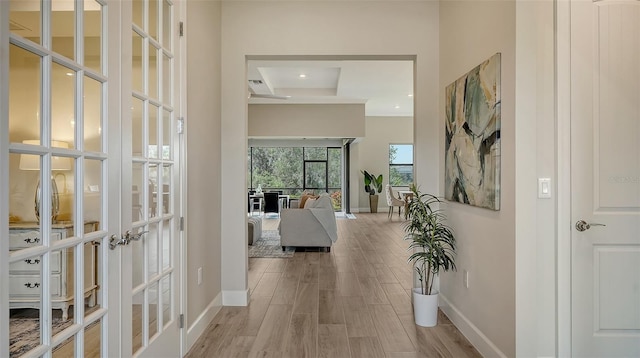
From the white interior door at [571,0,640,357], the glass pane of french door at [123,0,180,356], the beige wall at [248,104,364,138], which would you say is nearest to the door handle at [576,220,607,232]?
the white interior door at [571,0,640,357]

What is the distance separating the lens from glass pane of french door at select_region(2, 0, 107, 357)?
1.19 m

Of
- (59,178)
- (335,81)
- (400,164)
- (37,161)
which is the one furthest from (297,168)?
(37,161)

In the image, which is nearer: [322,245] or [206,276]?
[206,276]

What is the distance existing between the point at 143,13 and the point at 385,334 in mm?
2801

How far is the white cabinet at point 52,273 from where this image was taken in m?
1.17


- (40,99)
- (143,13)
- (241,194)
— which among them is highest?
(143,13)

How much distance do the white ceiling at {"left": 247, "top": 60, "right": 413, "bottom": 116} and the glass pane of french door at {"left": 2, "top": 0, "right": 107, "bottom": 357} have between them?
435 cm

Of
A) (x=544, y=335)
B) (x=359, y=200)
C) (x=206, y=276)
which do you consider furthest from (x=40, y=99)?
(x=359, y=200)

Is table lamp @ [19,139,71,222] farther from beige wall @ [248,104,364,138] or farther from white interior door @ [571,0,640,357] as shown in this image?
beige wall @ [248,104,364,138]

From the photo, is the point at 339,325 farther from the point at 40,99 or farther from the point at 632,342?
the point at 40,99

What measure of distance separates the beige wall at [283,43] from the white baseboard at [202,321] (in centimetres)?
19

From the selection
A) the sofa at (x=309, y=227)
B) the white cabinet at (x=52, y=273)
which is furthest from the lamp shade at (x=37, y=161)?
the sofa at (x=309, y=227)

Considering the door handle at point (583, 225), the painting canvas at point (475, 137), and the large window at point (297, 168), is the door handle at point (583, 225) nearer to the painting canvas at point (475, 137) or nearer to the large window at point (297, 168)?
the painting canvas at point (475, 137)

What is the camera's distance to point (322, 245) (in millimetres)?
6012
